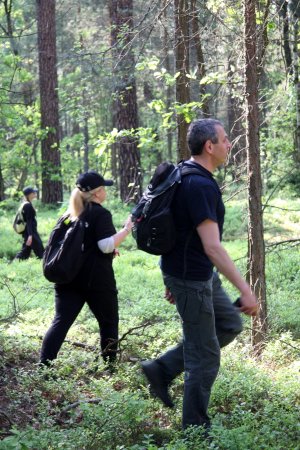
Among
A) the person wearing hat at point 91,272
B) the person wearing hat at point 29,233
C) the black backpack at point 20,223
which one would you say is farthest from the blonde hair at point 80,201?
the black backpack at point 20,223

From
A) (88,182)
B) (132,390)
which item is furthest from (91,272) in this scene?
(132,390)

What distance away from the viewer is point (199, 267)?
4340 mm

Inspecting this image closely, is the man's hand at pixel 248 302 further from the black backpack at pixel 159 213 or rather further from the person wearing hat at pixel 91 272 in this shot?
the person wearing hat at pixel 91 272

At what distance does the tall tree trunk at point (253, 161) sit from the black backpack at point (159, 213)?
63.3 inches

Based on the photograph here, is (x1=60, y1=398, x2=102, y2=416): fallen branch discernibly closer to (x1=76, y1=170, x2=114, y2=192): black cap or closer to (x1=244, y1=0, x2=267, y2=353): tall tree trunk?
(x1=244, y1=0, x2=267, y2=353): tall tree trunk

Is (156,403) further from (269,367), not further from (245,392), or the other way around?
(269,367)

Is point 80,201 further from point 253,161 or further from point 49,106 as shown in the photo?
point 49,106

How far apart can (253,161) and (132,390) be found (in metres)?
2.44

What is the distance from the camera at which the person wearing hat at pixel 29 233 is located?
1349 cm

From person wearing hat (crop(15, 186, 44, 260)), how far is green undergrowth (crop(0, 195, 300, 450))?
4.56 meters

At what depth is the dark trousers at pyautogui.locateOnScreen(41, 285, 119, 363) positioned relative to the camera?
231 inches

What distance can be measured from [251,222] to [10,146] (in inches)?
833

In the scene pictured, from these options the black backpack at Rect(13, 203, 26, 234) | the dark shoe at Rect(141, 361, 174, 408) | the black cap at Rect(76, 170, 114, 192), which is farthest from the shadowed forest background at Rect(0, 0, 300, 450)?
the black backpack at Rect(13, 203, 26, 234)

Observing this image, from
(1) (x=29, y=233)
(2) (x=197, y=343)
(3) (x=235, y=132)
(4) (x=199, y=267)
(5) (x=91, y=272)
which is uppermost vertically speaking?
(3) (x=235, y=132)
